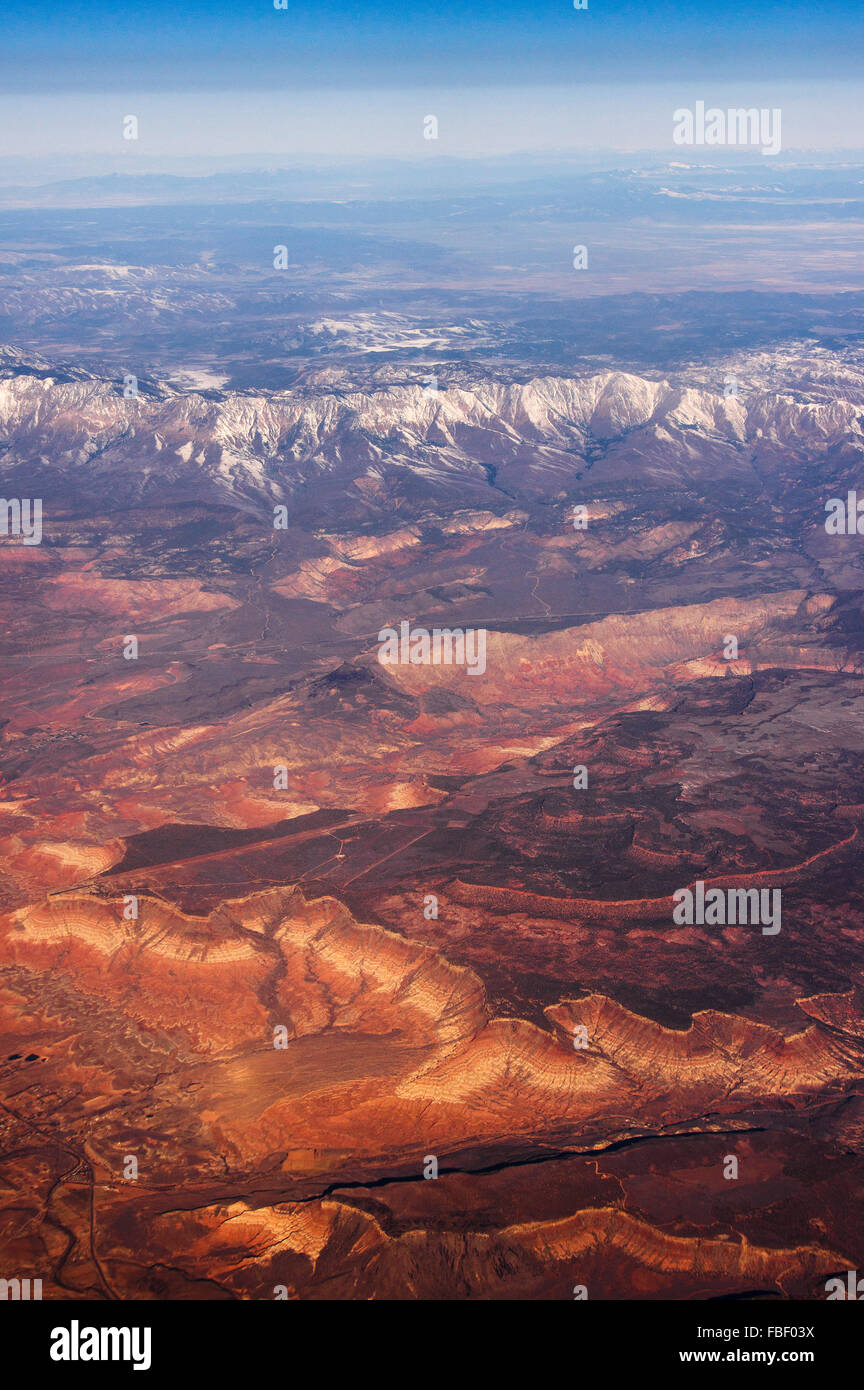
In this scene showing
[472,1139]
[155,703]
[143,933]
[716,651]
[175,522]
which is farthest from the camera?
[175,522]

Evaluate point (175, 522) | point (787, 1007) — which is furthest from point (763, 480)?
point (787, 1007)

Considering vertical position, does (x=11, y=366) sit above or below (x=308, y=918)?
above

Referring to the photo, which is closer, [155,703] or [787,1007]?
[787,1007]

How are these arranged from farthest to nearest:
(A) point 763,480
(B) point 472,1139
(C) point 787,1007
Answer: (A) point 763,480 → (C) point 787,1007 → (B) point 472,1139

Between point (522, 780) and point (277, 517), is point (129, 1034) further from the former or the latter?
point (277, 517)
